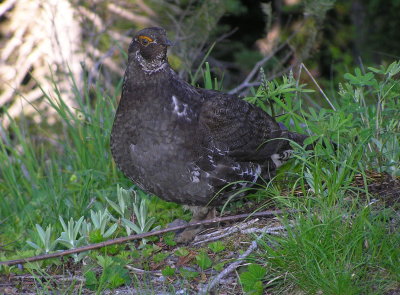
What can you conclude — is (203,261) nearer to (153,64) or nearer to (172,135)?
(172,135)

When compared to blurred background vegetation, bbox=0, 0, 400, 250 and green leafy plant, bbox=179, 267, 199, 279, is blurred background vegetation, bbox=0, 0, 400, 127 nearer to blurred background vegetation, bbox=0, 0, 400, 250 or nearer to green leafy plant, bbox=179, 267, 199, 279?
blurred background vegetation, bbox=0, 0, 400, 250

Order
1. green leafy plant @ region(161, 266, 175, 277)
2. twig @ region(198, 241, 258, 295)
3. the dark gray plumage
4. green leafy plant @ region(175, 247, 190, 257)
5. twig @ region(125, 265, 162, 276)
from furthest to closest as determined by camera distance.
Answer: the dark gray plumage → green leafy plant @ region(175, 247, 190, 257) → twig @ region(125, 265, 162, 276) → green leafy plant @ region(161, 266, 175, 277) → twig @ region(198, 241, 258, 295)

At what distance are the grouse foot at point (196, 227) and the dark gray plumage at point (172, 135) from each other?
191 millimetres

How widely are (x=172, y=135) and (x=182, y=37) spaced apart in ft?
8.85

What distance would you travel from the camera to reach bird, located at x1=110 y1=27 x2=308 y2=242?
13.5 feet

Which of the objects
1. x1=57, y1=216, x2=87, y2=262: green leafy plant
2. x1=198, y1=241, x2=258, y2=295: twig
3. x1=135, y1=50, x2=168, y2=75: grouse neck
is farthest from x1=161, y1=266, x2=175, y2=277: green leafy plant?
x1=135, y1=50, x2=168, y2=75: grouse neck

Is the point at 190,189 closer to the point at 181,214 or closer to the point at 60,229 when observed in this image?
the point at 181,214

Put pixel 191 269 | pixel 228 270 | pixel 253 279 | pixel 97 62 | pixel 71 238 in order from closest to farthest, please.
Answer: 1. pixel 253 279
2. pixel 228 270
3. pixel 191 269
4. pixel 71 238
5. pixel 97 62

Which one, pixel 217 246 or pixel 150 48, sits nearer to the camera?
pixel 217 246

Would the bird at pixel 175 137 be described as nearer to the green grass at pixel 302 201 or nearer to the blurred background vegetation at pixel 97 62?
the green grass at pixel 302 201

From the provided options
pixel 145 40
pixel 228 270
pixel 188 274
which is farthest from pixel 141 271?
pixel 145 40

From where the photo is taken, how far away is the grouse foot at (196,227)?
418 centimetres

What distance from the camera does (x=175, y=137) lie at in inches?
161

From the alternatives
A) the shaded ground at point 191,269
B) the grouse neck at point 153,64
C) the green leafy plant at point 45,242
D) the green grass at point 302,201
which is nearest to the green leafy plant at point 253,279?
the green grass at point 302,201
